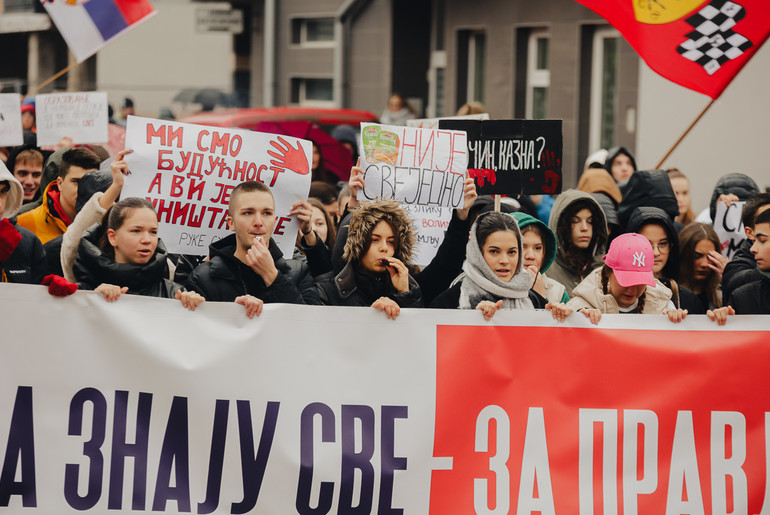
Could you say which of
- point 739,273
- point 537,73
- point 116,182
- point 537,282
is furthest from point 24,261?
point 537,73

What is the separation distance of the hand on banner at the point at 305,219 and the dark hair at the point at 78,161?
1.41 metres

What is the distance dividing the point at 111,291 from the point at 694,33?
397 cm

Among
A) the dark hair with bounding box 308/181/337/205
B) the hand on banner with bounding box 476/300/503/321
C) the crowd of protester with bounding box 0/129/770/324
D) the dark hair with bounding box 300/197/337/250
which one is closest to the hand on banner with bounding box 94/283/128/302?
the crowd of protester with bounding box 0/129/770/324

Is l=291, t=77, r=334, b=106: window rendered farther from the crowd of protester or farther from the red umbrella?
the crowd of protester

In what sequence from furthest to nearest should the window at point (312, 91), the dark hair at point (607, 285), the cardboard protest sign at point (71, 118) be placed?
the window at point (312, 91), the cardboard protest sign at point (71, 118), the dark hair at point (607, 285)

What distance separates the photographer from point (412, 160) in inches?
255

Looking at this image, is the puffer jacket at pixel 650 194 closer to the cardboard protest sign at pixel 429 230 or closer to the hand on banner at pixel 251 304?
the cardboard protest sign at pixel 429 230

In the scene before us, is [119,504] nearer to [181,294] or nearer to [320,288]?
[181,294]

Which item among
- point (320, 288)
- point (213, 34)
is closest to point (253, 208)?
point (320, 288)

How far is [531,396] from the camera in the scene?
4.84 meters

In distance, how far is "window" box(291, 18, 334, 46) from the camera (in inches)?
930

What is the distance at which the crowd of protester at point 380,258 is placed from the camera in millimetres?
5129

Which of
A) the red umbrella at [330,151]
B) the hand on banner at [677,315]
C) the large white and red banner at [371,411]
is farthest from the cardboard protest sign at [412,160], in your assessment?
the red umbrella at [330,151]

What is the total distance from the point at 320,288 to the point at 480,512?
1.33 meters
